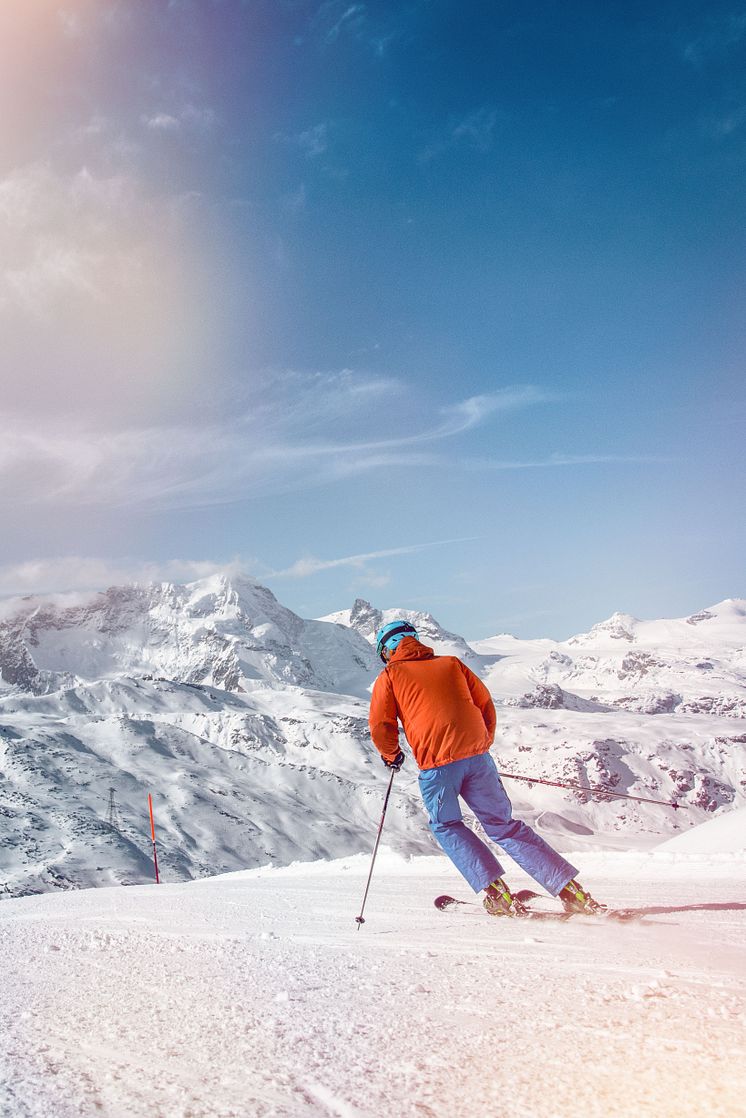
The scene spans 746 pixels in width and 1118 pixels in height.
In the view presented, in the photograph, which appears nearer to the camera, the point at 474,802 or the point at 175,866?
the point at 474,802

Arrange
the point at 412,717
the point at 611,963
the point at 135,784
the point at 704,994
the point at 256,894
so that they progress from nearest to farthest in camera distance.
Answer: the point at 704,994
the point at 611,963
the point at 412,717
the point at 256,894
the point at 135,784

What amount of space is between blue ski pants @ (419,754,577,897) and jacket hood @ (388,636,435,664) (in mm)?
1016

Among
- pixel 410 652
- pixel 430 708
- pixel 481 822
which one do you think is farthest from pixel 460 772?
pixel 410 652

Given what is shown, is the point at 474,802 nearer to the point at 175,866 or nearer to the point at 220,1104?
the point at 220,1104

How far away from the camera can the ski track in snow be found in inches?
94.6

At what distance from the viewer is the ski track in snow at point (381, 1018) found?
240 centimetres

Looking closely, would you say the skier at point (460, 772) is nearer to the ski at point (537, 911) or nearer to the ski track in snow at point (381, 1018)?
the ski at point (537, 911)

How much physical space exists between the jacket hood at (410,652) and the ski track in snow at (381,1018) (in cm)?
222

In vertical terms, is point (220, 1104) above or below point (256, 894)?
above

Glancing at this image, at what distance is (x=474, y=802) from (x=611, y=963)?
8.03 ft

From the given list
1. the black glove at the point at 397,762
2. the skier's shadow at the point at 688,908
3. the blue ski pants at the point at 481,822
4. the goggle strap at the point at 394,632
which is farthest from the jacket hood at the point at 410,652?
the skier's shadow at the point at 688,908

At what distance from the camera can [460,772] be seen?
635 cm

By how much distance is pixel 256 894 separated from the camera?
9016mm

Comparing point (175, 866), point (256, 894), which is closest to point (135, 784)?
point (175, 866)
